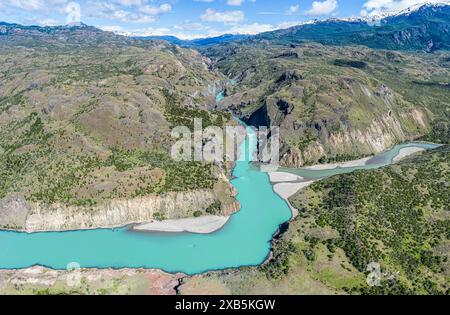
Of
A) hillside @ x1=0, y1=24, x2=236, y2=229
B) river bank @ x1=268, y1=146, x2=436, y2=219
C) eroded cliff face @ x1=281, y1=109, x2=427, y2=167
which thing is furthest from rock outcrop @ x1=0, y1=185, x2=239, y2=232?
eroded cliff face @ x1=281, y1=109, x2=427, y2=167

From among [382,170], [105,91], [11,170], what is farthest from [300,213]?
[105,91]

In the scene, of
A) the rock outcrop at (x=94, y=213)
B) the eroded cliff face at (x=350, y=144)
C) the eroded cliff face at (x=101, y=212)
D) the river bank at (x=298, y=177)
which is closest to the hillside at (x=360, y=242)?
the river bank at (x=298, y=177)

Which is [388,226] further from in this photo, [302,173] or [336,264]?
[302,173]

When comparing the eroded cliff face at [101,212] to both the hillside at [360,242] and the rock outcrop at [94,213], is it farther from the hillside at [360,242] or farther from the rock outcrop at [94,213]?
the hillside at [360,242]

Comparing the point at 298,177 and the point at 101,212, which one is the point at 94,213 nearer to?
the point at 101,212

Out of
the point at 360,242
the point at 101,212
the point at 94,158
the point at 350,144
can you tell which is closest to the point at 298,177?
the point at 350,144

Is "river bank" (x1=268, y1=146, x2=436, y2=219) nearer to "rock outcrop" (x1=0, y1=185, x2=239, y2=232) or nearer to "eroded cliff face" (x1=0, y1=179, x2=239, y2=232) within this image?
"eroded cliff face" (x1=0, y1=179, x2=239, y2=232)
